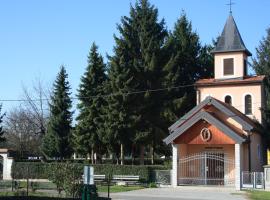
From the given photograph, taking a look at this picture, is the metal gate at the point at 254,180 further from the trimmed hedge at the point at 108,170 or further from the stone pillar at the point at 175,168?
the trimmed hedge at the point at 108,170

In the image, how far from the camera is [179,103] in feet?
157

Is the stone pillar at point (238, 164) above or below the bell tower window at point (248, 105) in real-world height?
below

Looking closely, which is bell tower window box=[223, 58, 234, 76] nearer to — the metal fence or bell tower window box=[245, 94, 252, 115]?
bell tower window box=[245, 94, 252, 115]

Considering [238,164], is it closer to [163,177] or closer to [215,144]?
[215,144]

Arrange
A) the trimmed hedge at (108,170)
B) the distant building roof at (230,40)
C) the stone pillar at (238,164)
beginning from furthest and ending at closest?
1. the distant building roof at (230,40)
2. the trimmed hedge at (108,170)
3. the stone pillar at (238,164)

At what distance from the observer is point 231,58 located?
46.6 m

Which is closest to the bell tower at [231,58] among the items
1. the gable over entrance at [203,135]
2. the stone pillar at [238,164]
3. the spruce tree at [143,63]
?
the spruce tree at [143,63]

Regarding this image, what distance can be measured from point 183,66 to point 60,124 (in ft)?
46.6

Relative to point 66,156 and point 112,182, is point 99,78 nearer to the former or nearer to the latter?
point 66,156

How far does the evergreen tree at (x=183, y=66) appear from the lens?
48.3 metres

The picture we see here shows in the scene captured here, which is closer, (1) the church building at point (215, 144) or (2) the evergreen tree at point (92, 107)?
(1) the church building at point (215, 144)

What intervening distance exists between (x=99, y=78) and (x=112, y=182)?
1239 centimetres

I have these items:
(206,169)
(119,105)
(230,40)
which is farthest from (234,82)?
(119,105)

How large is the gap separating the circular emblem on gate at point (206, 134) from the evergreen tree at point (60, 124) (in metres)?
17.0
